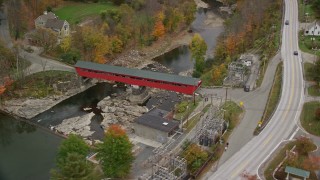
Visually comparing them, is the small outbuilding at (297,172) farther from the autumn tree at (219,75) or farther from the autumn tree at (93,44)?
the autumn tree at (93,44)

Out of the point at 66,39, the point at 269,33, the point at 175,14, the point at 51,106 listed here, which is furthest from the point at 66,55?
the point at 269,33

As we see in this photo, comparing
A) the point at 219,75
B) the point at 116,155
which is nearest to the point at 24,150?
the point at 116,155

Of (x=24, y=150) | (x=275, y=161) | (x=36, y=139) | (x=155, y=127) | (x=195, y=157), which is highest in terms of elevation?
(x=155, y=127)

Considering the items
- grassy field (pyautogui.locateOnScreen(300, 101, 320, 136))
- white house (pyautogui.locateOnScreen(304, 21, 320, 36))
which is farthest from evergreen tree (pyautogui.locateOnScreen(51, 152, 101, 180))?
white house (pyautogui.locateOnScreen(304, 21, 320, 36))

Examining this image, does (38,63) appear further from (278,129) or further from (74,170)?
(278,129)

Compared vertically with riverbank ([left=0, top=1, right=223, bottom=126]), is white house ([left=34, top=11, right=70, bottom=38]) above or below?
above

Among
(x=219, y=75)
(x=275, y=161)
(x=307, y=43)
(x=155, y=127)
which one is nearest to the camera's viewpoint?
(x=275, y=161)

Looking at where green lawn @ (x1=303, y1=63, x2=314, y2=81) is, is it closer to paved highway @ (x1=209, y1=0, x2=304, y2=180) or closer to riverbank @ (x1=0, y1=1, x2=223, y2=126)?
paved highway @ (x1=209, y1=0, x2=304, y2=180)

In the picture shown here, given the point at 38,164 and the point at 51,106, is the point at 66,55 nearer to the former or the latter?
the point at 51,106
